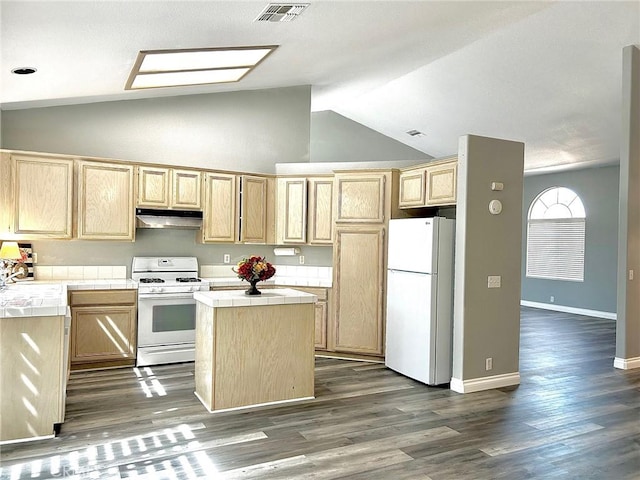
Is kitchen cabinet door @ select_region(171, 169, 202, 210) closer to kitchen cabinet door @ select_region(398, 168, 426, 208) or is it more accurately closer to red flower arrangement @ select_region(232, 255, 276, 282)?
red flower arrangement @ select_region(232, 255, 276, 282)

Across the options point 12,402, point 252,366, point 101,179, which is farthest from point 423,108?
point 12,402

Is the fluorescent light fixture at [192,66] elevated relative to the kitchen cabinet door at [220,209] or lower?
elevated

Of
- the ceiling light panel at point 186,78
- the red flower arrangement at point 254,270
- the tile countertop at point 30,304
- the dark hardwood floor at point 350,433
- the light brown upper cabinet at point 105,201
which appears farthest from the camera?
the light brown upper cabinet at point 105,201

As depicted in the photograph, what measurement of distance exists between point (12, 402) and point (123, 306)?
1925mm

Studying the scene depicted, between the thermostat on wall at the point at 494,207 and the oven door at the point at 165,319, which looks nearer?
the thermostat on wall at the point at 494,207

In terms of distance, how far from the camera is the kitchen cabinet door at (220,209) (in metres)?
5.86

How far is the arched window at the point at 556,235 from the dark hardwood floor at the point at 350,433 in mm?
5204

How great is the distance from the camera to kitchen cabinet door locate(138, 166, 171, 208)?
547cm

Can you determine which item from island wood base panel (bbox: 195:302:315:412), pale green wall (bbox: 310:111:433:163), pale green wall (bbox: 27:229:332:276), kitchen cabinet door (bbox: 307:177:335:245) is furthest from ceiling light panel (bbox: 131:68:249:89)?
pale green wall (bbox: 310:111:433:163)

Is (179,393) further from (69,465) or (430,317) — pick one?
(430,317)

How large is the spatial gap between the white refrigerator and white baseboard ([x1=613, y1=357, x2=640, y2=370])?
2.27 m

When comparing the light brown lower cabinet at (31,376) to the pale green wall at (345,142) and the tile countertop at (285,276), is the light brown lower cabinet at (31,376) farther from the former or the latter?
the pale green wall at (345,142)

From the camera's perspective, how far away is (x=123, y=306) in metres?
5.12

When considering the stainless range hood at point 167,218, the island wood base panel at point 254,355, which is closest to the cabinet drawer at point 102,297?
the stainless range hood at point 167,218
